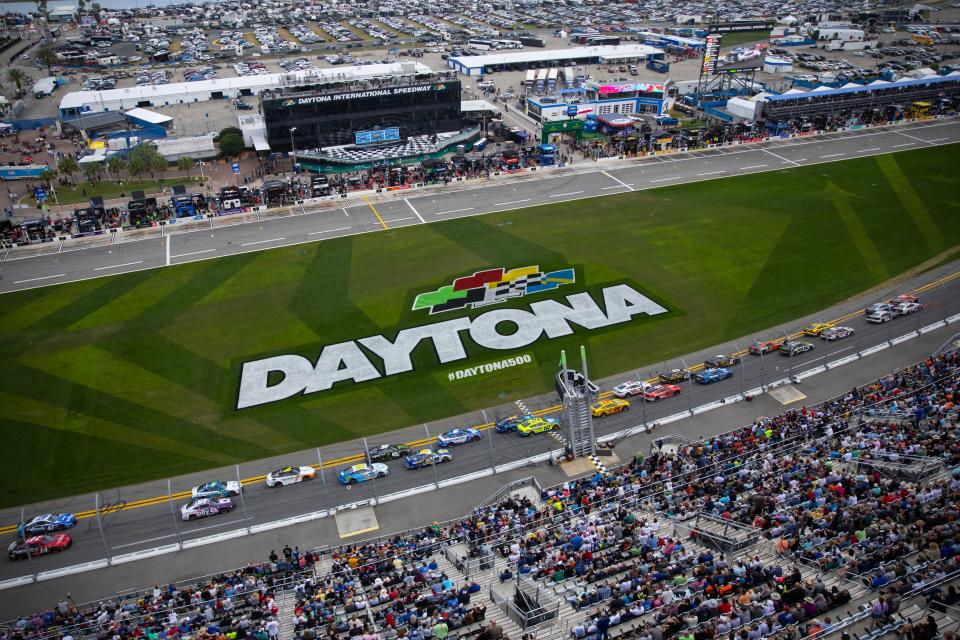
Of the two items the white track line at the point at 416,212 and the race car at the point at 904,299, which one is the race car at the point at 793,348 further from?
the white track line at the point at 416,212

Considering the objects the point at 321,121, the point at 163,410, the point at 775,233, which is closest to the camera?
the point at 163,410

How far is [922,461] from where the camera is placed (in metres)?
31.8

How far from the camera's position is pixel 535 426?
44.1m

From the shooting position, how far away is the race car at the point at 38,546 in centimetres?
3547

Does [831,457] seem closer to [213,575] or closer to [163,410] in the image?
[213,575]

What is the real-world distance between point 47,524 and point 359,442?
1719cm

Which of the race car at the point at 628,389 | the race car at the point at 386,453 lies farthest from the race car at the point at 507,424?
the race car at the point at 628,389

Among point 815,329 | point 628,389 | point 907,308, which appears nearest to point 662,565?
point 628,389

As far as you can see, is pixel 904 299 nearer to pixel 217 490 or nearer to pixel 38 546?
pixel 217 490

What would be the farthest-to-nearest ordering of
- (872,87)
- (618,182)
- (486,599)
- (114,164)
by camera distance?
(872,87), (114,164), (618,182), (486,599)

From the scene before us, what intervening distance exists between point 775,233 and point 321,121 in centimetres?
5962

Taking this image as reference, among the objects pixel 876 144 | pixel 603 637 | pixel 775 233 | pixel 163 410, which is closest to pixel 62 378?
pixel 163 410

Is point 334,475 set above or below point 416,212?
below

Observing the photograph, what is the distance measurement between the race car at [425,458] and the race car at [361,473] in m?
1.44
